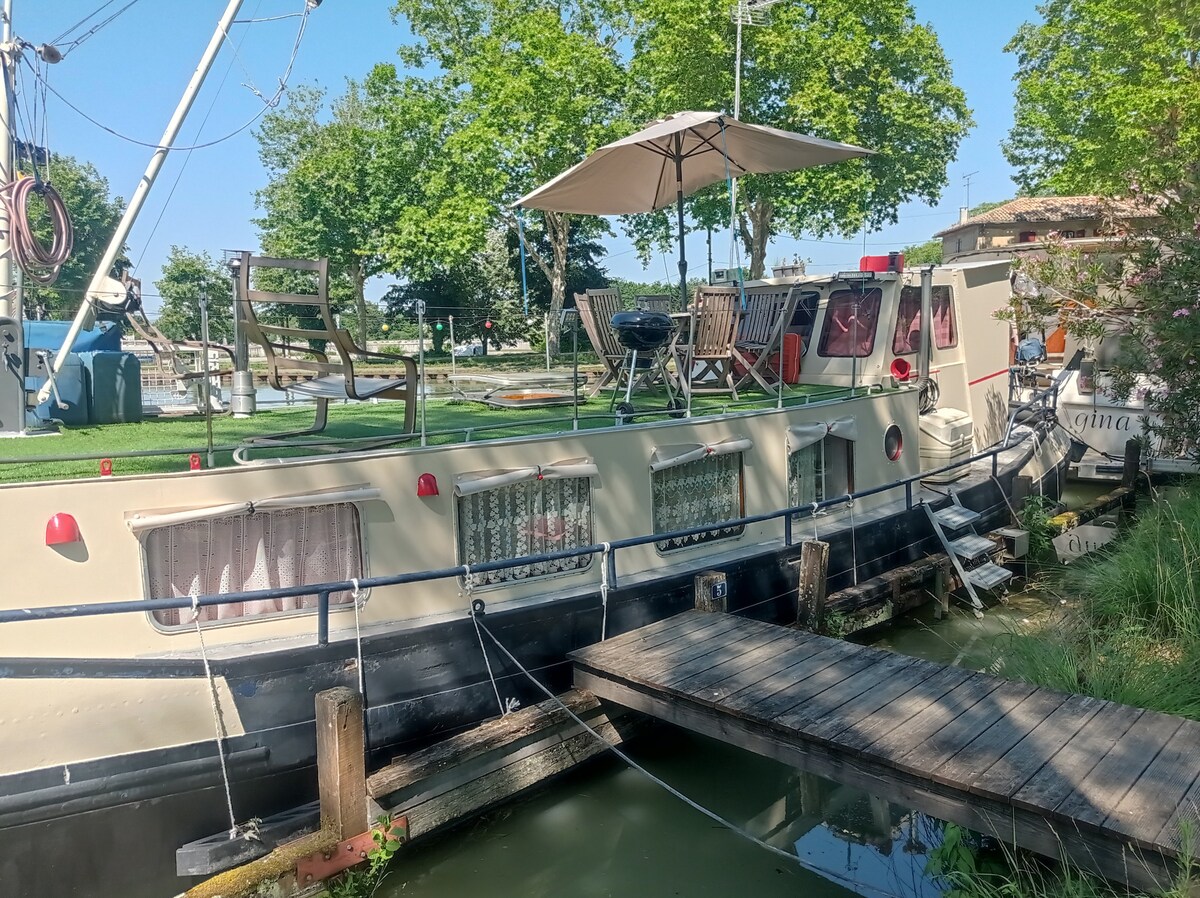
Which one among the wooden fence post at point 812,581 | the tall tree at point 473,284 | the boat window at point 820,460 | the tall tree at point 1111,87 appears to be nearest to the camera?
the wooden fence post at point 812,581

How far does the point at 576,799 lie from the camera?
241 inches

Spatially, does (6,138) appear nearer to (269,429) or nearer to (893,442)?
(269,429)

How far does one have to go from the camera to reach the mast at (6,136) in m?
6.61

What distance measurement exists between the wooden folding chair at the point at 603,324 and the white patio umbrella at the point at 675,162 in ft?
2.34

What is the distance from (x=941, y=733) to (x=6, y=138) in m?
7.76

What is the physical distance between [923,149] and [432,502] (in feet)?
84.4

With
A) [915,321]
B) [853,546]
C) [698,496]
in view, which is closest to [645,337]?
[698,496]

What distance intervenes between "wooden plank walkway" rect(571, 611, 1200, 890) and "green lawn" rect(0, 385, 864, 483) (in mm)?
1767

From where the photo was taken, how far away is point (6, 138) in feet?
22.6

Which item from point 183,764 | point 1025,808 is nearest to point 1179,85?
point 1025,808

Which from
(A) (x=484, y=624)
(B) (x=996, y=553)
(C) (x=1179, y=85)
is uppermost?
(C) (x=1179, y=85)

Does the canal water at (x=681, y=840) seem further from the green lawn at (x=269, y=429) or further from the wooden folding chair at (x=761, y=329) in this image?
the wooden folding chair at (x=761, y=329)

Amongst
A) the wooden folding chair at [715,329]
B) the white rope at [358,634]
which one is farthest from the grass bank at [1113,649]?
the wooden folding chair at [715,329]

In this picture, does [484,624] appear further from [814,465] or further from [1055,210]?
[1055,210]
